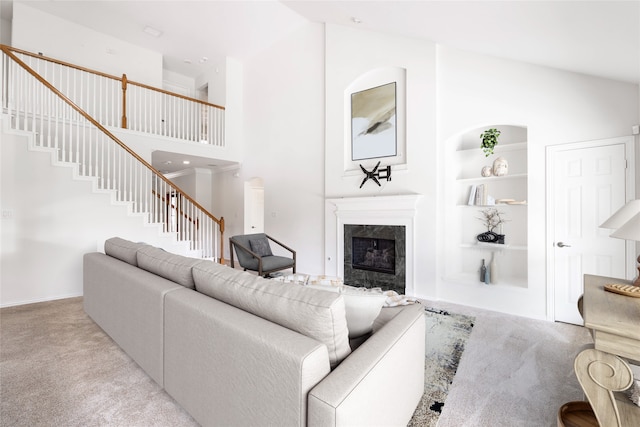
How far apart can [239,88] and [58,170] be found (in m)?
4.11

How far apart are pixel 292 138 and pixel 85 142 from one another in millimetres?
3511

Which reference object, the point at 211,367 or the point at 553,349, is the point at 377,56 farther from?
the point at 211,367

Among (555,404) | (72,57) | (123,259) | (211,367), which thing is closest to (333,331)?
(211,367)

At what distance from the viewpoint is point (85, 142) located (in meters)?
4.72

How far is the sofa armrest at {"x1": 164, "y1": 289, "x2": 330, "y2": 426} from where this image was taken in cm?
97

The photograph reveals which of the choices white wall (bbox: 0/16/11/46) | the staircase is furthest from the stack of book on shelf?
white wall (bbox: 0/16/11/46)

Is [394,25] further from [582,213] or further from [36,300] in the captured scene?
[36,300]

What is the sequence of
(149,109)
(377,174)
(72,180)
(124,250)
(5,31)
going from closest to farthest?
(124,250) < (72,180) < (377,174) < (5,31) < (149,109)

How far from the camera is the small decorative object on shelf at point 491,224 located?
3.63 m

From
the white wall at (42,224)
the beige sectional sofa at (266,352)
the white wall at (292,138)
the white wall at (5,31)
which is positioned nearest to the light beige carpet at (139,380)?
the beige sectional sofa at (266,352)

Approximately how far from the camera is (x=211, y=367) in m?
1.30

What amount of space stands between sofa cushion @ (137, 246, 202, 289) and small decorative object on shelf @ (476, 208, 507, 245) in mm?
3498

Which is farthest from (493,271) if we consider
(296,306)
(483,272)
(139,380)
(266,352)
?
(139,380)

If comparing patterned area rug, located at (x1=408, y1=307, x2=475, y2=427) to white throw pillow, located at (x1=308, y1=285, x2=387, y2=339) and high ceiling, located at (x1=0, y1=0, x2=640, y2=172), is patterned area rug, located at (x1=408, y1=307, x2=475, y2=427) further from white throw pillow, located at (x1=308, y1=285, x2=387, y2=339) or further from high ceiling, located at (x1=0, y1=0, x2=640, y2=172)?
high ceiling, located at (x1=0, y1=0, x2=640, y2=172)
